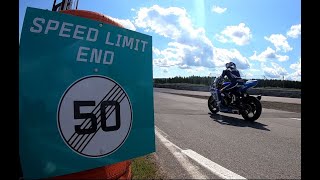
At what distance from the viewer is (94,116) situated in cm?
225

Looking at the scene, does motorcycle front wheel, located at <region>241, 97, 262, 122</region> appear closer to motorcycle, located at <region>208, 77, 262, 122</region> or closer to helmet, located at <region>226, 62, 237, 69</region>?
motorcycle, located at <region>208, 77, 262, 122</region>

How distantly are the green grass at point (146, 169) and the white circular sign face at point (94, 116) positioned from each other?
167cm

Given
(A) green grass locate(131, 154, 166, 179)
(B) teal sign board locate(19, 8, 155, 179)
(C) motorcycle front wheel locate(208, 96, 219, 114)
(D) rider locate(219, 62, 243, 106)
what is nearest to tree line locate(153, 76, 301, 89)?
(C) motorcycle front wheel locate(208, 96, 219, 114)

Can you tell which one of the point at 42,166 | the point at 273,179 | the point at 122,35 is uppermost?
the point at 122,35

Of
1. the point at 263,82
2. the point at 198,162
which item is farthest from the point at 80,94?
the point at 263,82

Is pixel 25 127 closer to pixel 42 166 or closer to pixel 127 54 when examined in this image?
pixel 42 166

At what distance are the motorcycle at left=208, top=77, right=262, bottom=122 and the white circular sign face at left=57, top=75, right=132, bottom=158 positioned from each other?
8.04 metres

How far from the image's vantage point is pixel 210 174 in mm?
4191

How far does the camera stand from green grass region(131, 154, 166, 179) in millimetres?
3943

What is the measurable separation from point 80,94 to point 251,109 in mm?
8570

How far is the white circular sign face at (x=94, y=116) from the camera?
2.14 metres

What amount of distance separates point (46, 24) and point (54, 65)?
259 mm
